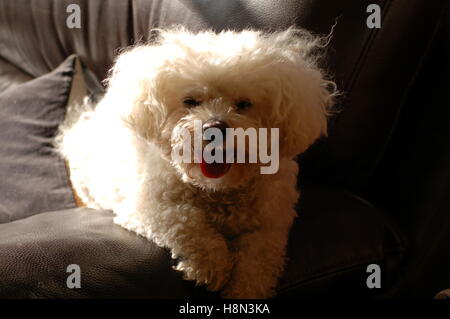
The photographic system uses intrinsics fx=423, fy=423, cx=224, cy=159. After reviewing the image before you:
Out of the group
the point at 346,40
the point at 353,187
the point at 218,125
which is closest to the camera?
the point at 218,125

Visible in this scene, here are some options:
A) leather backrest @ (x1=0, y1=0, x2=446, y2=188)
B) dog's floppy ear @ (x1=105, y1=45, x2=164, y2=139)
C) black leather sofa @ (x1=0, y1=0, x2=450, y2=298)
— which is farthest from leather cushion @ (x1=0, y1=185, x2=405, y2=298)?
dog's floppy ear @ (x1=105, y1=45, x2=164, y2=139)

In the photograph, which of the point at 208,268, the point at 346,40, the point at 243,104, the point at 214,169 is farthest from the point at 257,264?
the point at 346,40

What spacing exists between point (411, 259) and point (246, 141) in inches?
20.6

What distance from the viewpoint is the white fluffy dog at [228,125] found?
88 centimetres

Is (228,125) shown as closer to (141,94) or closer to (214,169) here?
(214,169)

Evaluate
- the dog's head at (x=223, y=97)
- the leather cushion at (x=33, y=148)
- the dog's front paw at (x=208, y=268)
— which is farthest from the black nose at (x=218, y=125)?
the leather cushion at (x=33, y=148)

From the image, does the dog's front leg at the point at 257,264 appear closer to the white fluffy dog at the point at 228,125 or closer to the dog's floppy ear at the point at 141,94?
the white fluffy dog at the point at 228,125

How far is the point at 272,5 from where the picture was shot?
102cm

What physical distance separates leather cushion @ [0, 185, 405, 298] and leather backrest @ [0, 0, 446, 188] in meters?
0.12

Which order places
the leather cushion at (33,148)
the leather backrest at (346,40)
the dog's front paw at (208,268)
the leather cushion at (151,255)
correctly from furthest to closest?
the leather cushion at (33,148), the leather backrest at (346,40), the dog's front paw at (208,268), the leather cushion at (151,255)

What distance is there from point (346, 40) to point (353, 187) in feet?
1.28

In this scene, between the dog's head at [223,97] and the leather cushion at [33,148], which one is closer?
the dog's head at [223,97]

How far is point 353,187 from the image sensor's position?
3.73ft

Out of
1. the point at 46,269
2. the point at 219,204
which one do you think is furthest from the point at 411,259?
the point at 46,269
